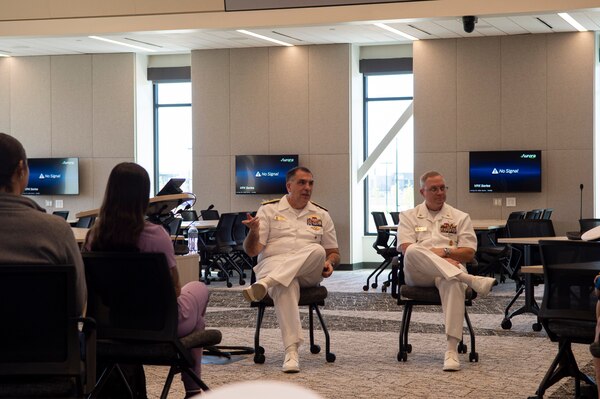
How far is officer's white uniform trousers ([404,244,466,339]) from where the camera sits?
20.1 feet

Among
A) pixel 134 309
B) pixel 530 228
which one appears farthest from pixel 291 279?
pixel 530 228

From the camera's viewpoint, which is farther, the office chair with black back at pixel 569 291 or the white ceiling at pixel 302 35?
the white ceiling at pixel 302 35

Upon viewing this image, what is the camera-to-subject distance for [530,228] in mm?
9094

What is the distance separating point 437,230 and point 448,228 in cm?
8

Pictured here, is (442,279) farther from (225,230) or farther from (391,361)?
(225,230)

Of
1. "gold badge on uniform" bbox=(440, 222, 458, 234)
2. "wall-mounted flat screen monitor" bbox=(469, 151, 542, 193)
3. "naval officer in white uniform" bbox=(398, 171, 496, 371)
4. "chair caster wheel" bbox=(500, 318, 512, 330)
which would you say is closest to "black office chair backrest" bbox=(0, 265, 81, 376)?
"naval officer in white uniform" bbox=(398, 171, 496, 371)

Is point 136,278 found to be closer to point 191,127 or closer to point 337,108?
point 337,108

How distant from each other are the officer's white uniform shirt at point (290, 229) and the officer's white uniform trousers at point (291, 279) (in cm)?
16

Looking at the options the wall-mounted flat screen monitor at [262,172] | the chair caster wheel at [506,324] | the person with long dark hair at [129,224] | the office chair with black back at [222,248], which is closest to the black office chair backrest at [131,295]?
the person with long dark hair at [129,224]

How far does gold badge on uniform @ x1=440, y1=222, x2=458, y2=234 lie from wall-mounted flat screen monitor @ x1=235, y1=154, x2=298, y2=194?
32.0 feet

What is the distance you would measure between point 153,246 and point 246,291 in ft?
6.14

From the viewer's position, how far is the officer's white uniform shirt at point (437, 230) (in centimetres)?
654

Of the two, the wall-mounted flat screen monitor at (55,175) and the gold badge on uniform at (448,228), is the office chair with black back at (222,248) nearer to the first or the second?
the wall-mounted flat screen monitor at (55,175)

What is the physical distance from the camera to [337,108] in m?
16.1
